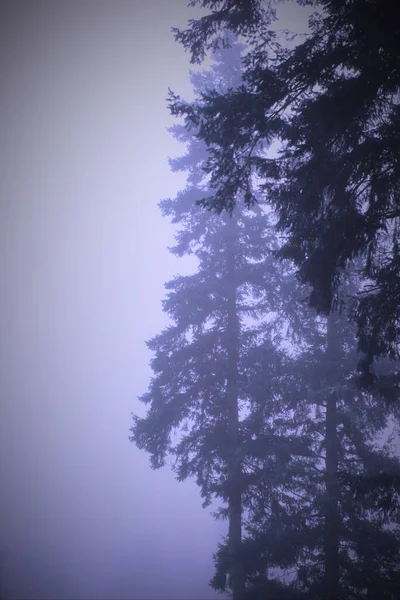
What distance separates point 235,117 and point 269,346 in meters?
6.88

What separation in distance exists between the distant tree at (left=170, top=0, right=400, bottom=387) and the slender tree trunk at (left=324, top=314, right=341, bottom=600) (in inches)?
157

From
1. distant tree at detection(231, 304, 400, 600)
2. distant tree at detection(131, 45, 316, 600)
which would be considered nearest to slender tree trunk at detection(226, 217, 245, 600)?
distant tree at detection(131, 45, 316, 600)

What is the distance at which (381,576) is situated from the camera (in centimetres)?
703

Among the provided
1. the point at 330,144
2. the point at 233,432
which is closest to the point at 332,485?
the point at 233,432

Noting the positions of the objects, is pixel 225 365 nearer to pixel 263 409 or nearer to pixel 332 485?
pixel 263 409

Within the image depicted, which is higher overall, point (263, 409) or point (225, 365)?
point (225, 365)

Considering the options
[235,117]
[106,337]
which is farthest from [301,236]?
[106,337]

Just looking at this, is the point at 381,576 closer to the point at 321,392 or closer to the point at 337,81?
the point at 321,392

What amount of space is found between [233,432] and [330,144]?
810cm

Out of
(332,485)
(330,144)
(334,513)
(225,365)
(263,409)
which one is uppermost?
(330,144)

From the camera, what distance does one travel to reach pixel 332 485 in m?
7.68

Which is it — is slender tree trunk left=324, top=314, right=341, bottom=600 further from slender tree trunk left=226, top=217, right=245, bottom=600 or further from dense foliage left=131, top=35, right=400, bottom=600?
slender tree trunk left=226, top=217, right=245, bottom=600

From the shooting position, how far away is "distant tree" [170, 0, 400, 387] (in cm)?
452

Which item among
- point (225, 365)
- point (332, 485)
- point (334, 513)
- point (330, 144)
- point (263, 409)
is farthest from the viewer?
point (225, 365)
